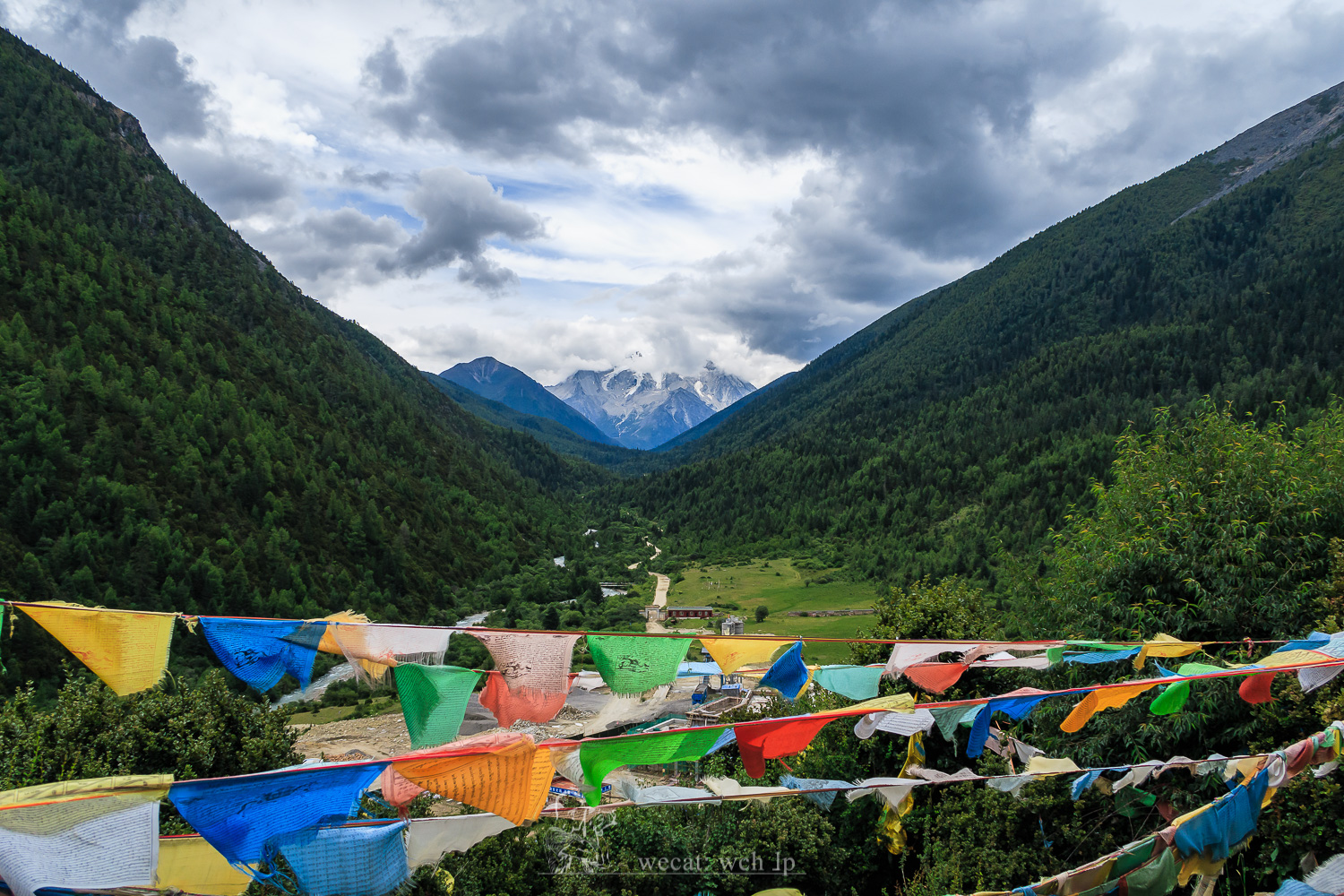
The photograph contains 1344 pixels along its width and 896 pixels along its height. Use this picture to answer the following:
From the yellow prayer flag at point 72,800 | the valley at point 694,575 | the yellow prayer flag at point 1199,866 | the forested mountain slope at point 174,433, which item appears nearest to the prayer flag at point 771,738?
the valley at point 694,575

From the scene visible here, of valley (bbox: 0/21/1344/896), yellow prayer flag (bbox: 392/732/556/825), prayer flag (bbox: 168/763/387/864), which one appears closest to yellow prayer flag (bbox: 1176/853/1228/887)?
valley (bbox: 0/21/1344/896)

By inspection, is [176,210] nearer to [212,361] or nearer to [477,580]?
[212,361]

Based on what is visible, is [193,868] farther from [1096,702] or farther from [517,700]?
[1096,702]

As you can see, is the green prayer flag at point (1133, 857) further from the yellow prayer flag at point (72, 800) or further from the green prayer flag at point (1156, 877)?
the yellow prayer flag at point (72, 800)

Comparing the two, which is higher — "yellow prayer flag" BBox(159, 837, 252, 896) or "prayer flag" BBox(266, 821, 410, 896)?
"prayer flag" BBox(266, 821, 410, 896)

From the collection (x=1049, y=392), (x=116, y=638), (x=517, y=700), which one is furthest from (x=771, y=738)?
(x=1049, y=392)

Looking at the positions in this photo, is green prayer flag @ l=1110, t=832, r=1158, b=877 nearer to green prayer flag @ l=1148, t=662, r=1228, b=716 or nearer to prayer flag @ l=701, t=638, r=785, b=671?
green prayer flag @ l=1148, t=662, r=1228, b=716
